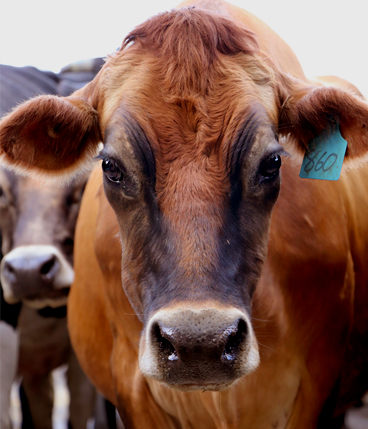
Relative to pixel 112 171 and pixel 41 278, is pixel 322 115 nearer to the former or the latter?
pixel 112 171

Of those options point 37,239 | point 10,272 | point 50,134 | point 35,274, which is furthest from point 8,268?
point 50,134

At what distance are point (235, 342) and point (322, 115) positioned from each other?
3.43 ft

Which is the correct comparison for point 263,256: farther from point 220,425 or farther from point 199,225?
point 220,425

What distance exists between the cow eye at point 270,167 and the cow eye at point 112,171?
0.55m

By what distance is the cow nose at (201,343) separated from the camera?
1.80 meters

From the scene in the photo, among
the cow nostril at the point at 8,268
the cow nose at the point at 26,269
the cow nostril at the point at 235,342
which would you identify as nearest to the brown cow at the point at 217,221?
the cow nostril at the point at 235,342

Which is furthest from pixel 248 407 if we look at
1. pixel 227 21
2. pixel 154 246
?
pixel 227 21

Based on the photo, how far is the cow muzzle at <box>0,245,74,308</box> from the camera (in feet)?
12.5

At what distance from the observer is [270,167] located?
2215 mm

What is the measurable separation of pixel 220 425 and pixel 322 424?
24.6 inches

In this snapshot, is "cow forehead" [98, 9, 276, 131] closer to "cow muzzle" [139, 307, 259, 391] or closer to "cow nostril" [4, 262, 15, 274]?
"cow muzzle" [139, 307, 259, 391]

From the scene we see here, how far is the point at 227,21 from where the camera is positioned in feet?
8.08

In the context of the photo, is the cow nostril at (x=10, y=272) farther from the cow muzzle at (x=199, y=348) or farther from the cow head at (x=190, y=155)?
the cow muzzle at (x=199, y=348)

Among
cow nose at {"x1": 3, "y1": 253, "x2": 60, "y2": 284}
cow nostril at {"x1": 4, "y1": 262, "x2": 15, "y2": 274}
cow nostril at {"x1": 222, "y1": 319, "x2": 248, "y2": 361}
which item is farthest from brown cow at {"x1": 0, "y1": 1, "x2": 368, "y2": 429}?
cow nostril at {"x1": 4, "y1": 262, "x2": 15, "y2": 274}
